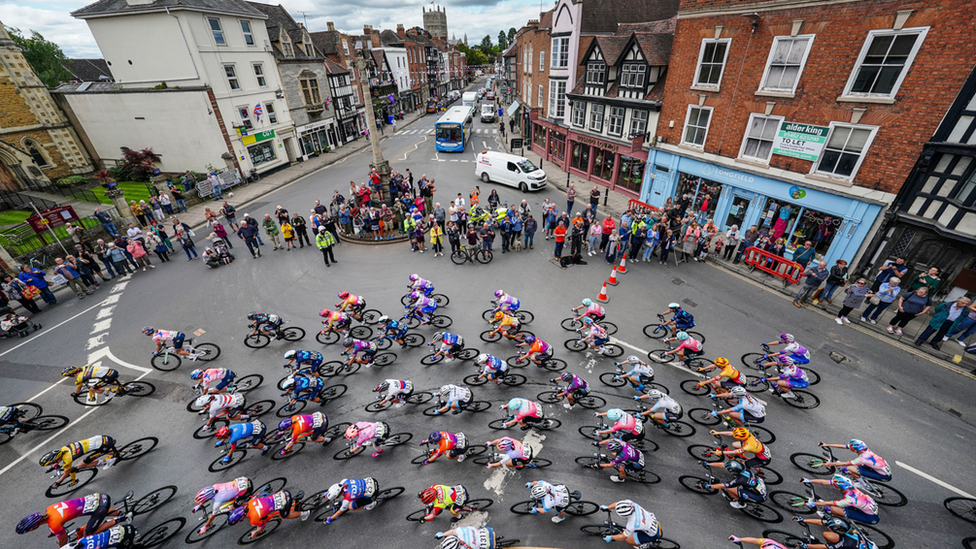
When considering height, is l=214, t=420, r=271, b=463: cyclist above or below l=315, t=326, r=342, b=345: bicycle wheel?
above

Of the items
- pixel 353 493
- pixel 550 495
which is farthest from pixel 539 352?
pixel 353 493

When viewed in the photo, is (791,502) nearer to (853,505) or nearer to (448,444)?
(853,505)

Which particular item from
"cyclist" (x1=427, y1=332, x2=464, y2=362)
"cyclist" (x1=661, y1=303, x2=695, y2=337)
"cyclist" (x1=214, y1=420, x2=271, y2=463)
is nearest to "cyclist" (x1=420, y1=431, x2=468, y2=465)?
"cyclist" (x1=427, y1=332, x2=464, y2=362)

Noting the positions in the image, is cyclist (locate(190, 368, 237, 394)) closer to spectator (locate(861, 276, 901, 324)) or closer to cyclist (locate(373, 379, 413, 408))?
cyclist (locate(373, 379, 413, 408))

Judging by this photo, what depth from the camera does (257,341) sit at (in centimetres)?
1146

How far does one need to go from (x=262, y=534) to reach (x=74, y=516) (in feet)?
9.71

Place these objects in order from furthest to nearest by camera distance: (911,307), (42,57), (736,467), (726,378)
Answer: (42,57) → (911,307) → (726,378) → (736,467)

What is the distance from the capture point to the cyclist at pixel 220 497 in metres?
6.32

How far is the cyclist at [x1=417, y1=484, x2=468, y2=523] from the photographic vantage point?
20.2 feet

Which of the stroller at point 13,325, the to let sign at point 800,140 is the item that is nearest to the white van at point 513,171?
the to let sign at point 800,140

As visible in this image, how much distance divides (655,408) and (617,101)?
2047 centimetres

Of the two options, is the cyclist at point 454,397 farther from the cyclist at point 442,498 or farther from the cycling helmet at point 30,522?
the cycling helmet at point 30,522

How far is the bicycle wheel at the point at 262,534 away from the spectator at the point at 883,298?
56.5 ft

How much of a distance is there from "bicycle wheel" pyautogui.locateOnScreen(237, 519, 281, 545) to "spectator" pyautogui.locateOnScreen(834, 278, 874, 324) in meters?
16.6
